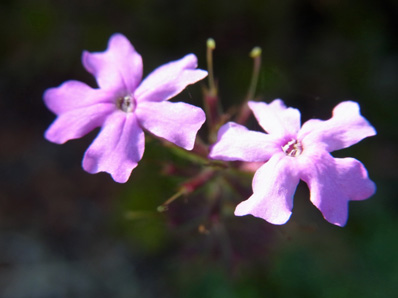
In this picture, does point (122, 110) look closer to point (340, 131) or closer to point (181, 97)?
point (340, 131)

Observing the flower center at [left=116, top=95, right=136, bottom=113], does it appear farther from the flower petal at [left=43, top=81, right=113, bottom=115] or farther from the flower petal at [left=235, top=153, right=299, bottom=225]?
the flower petal at [left=235, top=153, right=299, bottom=225]

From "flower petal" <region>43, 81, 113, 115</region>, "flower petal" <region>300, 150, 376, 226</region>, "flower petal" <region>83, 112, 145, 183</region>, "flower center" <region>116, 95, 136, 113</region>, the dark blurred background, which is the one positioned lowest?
the dark blurred background

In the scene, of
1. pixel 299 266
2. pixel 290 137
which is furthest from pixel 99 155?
pixel 299 266

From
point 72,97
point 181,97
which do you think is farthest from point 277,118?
point 181,97

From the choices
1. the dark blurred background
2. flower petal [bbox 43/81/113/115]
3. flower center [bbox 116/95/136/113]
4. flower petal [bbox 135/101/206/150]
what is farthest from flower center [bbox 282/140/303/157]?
the dark blurred background

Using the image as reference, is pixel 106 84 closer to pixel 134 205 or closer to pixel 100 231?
pixel 134 205

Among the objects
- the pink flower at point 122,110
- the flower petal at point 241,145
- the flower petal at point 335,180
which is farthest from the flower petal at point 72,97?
the flower petal at point 335,180
